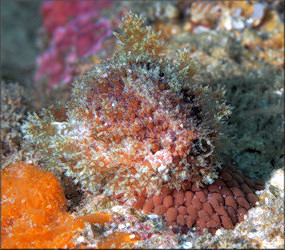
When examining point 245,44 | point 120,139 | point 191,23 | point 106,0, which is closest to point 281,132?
point 245,44

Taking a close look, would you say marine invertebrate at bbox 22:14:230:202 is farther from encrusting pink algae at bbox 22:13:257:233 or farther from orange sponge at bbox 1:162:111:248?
orange sponge at bbox 1:162:111:248

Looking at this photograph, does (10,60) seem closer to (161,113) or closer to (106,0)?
(106,0)

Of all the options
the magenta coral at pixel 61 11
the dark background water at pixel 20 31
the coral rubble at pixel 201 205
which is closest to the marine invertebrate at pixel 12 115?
the coral rubble at pixel 201 205

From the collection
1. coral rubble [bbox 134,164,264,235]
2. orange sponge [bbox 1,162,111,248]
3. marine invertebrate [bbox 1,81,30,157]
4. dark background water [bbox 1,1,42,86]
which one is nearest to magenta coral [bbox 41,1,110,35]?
dark background water [bbox 1,1,42,86]

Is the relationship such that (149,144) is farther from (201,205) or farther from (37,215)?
(37,215)

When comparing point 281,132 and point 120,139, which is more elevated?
point 120,139

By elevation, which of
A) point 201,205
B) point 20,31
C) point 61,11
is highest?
point 20,31

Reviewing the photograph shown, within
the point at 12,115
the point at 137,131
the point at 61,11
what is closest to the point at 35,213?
the point at 137,131
